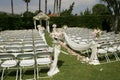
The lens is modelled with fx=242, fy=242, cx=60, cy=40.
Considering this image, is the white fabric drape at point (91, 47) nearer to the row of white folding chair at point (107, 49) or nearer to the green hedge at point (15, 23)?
the row of white folding chair at point (107, 49)

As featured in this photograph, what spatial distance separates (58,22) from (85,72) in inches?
1429

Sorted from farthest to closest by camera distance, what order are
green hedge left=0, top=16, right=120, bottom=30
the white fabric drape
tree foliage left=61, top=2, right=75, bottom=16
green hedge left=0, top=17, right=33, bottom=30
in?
tree foliage left=61, top=2, right=75, bottom=16 → green hedge left=0, top=16, right=120, bottom=30 → green hedge left=0, top=17, right=33, bottom=30 → the white fabric drape

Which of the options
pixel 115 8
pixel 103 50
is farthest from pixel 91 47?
pixel 115 8

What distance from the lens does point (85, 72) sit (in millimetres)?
9734

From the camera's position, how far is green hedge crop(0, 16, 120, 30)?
44188 mm

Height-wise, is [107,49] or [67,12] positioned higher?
[67,12]

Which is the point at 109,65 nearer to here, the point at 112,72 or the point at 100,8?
the point at 112,72

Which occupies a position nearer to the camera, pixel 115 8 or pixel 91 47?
pixel 91 47

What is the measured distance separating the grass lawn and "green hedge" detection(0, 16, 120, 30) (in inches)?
1338

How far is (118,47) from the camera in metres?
12.8

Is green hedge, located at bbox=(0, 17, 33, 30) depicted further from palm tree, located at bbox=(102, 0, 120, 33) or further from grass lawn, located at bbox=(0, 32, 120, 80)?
grass lawn, located at bbox=(0, 32, 120, 80)

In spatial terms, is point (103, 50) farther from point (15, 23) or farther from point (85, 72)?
point (15, 23)

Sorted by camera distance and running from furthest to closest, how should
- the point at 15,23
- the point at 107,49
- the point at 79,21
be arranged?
1. the point at 79,21
2. the point at 15,23
3. the point at 107,49

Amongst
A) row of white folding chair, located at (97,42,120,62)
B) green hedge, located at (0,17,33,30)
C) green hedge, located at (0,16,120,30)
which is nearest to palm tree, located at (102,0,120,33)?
green hedge, located at (0,16,120,30)
